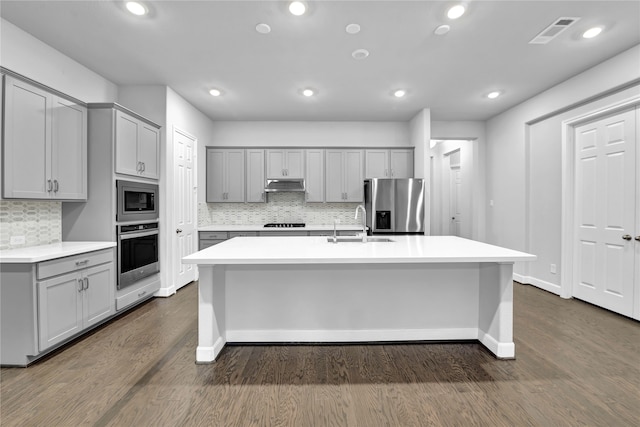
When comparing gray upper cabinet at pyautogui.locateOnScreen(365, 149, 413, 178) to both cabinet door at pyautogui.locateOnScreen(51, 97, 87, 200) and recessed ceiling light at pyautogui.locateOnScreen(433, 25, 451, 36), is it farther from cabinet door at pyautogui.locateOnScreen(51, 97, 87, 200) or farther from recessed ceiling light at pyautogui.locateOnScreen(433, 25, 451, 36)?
cabinet door at pyautogui.locateOnScreen(51, 97, 87, 200)

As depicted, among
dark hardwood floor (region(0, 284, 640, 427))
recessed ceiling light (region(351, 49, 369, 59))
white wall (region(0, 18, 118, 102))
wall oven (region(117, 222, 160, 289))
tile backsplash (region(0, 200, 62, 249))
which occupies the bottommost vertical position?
dark hardwood floor (region(0, 284, 640, 427))

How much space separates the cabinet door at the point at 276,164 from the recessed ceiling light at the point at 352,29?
Answer: 10.00ft

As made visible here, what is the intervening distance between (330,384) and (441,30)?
9.90 feet

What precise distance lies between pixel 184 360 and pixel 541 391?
2.47m

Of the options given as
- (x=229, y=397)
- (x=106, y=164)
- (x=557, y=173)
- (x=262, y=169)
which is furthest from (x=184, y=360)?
(x=557, y=173)

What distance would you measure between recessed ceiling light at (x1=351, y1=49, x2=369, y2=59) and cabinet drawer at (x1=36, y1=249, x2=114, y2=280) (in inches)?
124

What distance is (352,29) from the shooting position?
9.63ft

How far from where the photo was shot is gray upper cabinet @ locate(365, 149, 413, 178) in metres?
5.82

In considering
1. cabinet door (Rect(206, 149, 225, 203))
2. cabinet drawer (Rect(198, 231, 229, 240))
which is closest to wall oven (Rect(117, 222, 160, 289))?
cabinet drawer (Rect(198, 231, 229, 240))

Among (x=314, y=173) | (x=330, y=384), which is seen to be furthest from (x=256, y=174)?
(x=330, y=384)

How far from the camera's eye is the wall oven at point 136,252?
11.4ft

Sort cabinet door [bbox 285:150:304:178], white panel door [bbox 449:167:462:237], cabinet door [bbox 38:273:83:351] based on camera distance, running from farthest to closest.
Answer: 1. white panel door [bbox 449:167:462:237]
2. cabinet door [bbox 285:150:304:178]
3. cabinet door [bbox 38:273:83:351]

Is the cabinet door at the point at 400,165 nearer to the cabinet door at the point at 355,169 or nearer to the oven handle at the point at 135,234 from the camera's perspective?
the cabinet door at the point at 355,169

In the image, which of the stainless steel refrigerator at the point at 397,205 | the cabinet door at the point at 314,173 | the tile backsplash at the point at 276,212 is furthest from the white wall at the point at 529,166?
the cabinet door at the point at 314,173
